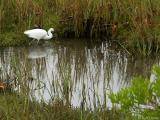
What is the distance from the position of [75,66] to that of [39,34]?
125 centimetres

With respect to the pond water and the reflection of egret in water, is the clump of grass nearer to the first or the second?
the pond water

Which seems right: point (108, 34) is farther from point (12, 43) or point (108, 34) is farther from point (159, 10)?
point (12, 43)

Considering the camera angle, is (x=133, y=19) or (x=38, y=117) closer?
(x=38, y=117)

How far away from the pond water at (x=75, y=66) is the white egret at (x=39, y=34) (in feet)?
0.56

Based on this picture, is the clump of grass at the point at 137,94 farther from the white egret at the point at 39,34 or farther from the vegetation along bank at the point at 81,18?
the white egret at the point at 39,34

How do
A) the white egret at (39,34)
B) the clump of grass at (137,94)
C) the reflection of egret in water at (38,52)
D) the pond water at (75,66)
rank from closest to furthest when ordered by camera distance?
the clump of grass at (137,94) → the pond water at (75,66) → the reflection of egret in water at (38,52) → the white egret at (39,34)

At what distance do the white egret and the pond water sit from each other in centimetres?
17

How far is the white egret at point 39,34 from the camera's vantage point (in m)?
8.70

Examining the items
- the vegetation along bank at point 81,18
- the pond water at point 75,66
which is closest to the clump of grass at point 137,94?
the pond water at point 75,66

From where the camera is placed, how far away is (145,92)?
3.54 m

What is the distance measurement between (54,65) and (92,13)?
171cm

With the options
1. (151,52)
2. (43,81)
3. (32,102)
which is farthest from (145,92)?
(151,52)

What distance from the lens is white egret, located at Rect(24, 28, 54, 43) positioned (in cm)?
870

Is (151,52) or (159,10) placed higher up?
(159,10)
